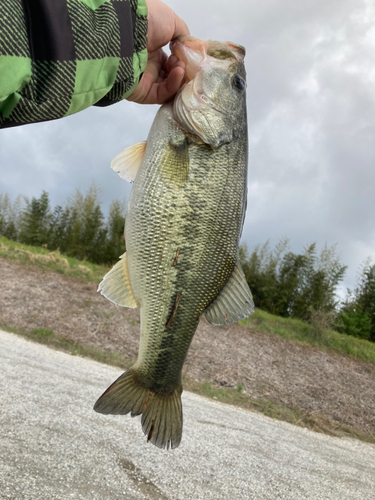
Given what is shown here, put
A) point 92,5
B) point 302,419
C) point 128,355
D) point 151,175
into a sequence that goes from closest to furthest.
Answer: point 92,5
point 151,175
point 302,419
point 128,355

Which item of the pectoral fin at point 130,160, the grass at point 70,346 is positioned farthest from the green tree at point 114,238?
the pectoral fin at point 130,160

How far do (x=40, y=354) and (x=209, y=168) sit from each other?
5.39 meters

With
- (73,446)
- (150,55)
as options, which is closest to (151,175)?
(150,55)

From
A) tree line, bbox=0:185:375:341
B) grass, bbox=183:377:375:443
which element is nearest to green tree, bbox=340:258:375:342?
tree line, bbox=0:185:375:341

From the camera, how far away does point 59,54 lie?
126 centimetres

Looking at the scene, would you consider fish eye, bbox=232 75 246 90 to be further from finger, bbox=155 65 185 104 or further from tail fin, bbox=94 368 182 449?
tail fin, bbox=94 368 182 449

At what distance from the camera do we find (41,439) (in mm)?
3309

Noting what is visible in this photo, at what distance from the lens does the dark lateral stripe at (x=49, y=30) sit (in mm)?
1194

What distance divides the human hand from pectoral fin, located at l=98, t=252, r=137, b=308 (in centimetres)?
95

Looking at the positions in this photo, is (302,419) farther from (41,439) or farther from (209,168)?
(209,168)

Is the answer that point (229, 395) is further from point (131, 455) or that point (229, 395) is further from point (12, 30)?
point (12, 30)

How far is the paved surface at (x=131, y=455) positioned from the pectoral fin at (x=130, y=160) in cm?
225

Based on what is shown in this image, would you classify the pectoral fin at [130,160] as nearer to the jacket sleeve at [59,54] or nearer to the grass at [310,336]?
the jacket sleeve at [59,54]

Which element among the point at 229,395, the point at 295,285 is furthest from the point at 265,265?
the point at 229,395
